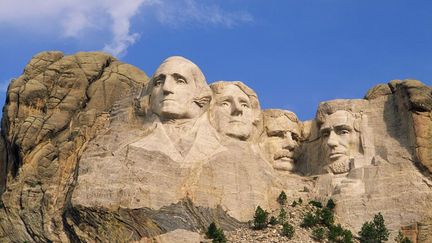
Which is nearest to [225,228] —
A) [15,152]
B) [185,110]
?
[185,110]

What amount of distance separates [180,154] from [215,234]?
3250 mm

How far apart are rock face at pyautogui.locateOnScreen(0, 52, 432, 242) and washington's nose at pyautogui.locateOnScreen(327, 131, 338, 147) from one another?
71mm

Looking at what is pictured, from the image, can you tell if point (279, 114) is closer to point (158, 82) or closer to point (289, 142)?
point (289, 142)

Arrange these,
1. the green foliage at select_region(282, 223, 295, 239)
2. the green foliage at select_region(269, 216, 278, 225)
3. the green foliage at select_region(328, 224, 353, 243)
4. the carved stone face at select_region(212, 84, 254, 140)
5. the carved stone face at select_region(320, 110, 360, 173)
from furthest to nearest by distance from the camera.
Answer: the carved stone face at select_region(320, 110, 360, 173)
the carved stone face at select_region(212, 84, 254, 140)
the green foliage at select_region(269, 216, 278, 225)
the green foliage at select_region(328, 224, 353, 243)
the green foliage at select_region(282, 223, 295, 239)

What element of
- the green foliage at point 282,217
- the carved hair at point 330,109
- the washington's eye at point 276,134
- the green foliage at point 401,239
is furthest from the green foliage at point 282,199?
the green foliage at point 401,239

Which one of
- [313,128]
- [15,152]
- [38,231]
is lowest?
[38,231]

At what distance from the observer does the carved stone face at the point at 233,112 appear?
3906 centimetres

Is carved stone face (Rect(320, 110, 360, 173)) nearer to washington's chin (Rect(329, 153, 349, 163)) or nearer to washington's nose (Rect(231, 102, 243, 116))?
washington's chin (Rect(329, 153, 349, 163))

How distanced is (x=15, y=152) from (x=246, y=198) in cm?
764

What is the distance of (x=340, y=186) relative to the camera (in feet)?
126

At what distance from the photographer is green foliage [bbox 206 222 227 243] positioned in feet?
115

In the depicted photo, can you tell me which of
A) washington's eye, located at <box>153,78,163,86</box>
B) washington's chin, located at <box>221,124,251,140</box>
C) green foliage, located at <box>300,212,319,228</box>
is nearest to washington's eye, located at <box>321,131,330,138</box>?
washington's chin, located at <box>221,124,251,140</box>

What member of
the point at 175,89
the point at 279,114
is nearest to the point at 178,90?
the point at 175,89

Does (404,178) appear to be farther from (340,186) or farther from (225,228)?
(225,228)
